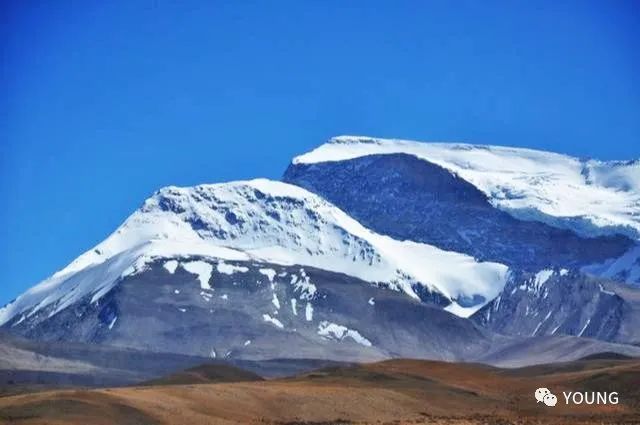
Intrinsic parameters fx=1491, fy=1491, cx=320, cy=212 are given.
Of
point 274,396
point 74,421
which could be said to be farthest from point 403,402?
point 74,421

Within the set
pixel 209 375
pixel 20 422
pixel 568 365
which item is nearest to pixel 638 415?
pixel 20 422

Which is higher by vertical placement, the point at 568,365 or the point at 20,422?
the point at 568,365

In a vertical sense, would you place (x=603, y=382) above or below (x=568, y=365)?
below

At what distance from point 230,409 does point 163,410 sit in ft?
18.9

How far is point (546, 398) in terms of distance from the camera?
103062mm

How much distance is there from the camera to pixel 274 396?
324 feet

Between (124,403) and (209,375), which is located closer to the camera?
(124,403)

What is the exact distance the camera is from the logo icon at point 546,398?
3999 inches

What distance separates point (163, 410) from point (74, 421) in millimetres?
7246

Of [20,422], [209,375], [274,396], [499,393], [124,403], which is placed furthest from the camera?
[209,375]

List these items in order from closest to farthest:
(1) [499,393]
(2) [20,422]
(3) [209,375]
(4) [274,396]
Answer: (2) [20,422]
(4) [274,396]
(1) [499,393]
(3) [209,375]

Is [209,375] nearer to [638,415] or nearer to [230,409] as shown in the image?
[230,409]

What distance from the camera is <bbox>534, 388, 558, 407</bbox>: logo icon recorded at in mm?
101562

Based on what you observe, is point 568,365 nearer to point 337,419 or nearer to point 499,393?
point 499,393
